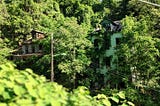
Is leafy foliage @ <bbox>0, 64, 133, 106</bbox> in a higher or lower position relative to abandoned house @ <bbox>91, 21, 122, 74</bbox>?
higher

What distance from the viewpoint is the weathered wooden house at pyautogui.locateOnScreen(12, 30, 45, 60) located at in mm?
59938

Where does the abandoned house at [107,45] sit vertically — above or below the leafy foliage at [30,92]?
below

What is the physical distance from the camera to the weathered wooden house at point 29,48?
197ft

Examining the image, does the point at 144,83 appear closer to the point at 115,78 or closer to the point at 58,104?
the point at 115,78

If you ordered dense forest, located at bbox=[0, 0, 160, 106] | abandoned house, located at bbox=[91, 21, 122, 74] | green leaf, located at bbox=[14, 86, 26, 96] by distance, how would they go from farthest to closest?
abandoned house, located at bbox=[91, 21, 122, 74] → dense forest, located at bbox=[0, 0, 160, 106] → green leaf, located at bbox=[14, 86, 26, 96]

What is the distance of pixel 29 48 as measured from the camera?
202 feet

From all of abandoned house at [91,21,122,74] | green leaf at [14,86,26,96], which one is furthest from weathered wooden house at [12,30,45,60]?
green leaf at [14,86,26,96]

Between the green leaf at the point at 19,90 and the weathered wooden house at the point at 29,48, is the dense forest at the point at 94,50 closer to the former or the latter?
the weathered wooden house at the point at 29,48

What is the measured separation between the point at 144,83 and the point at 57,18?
2689 centimetres

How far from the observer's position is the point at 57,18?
216 ft

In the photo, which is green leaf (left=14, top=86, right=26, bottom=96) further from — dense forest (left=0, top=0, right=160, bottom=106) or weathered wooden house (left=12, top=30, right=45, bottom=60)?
weathered wooden house (left=12, top=30, right=45, bottom=60)

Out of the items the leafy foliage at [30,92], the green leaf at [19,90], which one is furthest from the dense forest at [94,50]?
the green leaf at [19,90]

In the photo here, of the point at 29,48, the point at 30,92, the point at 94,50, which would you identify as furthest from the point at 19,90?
the point at 29,48

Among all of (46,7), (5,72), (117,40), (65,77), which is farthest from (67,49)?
(5,72)
